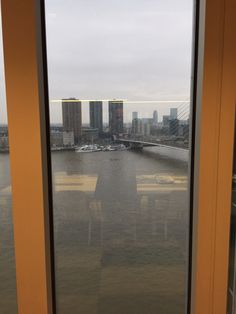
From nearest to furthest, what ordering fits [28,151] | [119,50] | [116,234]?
[28,151]
[119,50]
[116,234]

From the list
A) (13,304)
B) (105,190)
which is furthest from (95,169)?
(13,304)

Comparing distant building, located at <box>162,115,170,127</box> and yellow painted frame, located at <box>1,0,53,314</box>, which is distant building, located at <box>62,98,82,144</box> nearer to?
yellow painted frame, located at <box>1,0,53,314</box>

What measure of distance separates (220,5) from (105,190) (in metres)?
1.25

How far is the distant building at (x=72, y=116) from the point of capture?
1.70 meters

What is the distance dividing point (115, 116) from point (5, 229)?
3.23 feet

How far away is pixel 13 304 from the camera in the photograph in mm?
1741

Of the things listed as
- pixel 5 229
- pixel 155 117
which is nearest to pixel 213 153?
pixel 155 117

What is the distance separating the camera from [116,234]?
70.5 inches

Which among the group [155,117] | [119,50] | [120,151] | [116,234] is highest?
[119,50]

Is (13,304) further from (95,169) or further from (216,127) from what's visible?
(216,127)

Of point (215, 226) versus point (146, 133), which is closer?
point (215, 226)

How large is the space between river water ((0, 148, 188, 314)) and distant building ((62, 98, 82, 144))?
0.49ft

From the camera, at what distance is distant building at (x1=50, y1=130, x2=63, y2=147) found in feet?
5.54

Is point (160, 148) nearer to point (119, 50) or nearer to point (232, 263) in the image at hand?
point (119, 50)
